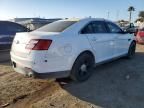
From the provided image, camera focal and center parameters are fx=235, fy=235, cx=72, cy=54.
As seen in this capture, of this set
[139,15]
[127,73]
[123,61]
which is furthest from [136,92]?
[139,15]

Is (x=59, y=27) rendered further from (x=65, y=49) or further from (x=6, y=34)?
(x=6, y=34)

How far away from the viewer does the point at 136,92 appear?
5312 mm

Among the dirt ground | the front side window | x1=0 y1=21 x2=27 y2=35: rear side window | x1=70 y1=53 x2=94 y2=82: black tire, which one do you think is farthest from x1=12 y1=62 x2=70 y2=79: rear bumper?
x1=0 y1=21 x2=27 y2=35: rear side window

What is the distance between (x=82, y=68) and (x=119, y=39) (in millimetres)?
2284

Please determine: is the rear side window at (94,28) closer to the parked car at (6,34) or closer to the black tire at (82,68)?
the black tire at (82,68)

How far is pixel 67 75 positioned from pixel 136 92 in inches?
63.9

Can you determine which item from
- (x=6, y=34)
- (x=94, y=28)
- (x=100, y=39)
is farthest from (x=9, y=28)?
(x=100, y=39)

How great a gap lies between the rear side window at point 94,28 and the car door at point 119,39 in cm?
37

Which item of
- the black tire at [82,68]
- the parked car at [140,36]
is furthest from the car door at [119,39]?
the parked car at [140,36]

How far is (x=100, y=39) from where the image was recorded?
257 inches

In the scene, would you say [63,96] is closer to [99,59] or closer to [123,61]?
[99,59]

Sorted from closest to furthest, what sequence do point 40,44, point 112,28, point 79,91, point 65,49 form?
point 40,44 → point 65,49 → point 79,91 → point 112,28

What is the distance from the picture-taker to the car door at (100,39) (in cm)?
623

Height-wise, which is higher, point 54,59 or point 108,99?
point 54,59
